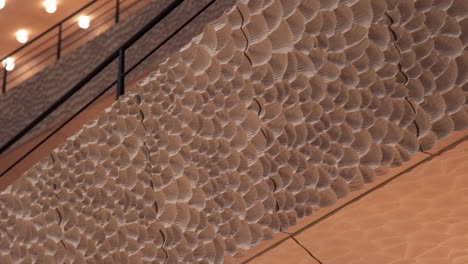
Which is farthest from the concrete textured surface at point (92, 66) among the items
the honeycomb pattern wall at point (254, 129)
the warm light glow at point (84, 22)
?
the warm light glow at point (84, 22)

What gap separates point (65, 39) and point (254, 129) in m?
5.87

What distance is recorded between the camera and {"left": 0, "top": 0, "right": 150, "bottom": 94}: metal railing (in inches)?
311

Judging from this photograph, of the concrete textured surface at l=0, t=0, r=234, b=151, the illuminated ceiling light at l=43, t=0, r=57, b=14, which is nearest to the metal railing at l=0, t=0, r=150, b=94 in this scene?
the illuminated ceiling light at l=43, t=0, r=57, b=14

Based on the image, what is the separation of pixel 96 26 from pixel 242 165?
18.7 ft

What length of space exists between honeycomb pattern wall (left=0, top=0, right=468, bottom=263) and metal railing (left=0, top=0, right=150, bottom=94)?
4697 millimetres

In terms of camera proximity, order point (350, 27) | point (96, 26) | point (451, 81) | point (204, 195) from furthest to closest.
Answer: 1. point (96, 26)
2. point (204, 195)
3. point (350, 27)
4. point (451, 81)

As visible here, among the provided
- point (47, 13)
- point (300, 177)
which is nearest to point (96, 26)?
point (47, 13)

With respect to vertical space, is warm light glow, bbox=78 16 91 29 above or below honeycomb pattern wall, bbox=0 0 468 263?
above

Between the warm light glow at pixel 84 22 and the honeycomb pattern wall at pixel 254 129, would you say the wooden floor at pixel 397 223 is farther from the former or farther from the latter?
Result: the warm light glow at pixel 84 22

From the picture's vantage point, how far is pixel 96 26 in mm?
8102

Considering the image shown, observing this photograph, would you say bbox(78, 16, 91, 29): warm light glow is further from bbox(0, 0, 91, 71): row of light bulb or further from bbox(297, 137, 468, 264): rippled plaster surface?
bbox(297, 137, 468, 264): rippled plaster surface

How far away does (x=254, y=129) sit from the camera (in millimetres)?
2689

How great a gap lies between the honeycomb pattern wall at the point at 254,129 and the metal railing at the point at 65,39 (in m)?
4.70

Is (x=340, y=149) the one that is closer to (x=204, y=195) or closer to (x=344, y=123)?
(x=344, y=123)
